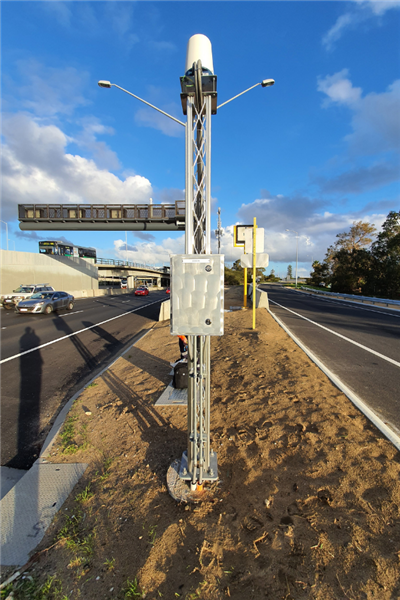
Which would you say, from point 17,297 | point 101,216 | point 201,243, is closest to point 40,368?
point 201,243

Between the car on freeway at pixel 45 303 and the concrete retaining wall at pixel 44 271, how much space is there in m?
14.5

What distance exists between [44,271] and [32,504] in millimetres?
38526

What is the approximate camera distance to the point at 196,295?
8.43 feet

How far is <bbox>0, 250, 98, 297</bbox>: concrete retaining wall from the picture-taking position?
30.5 meters

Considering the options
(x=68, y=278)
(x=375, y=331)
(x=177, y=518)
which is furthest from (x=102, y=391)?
(x=68, y=278)

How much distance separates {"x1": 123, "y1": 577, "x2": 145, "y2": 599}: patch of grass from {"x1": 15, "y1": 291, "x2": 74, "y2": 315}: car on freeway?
704 inches

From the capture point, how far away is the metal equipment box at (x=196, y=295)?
99.3 inches

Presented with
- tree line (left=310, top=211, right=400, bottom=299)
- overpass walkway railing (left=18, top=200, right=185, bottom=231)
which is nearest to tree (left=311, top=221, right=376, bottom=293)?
tree line (left=310, top=211, right=400, bottom=299)

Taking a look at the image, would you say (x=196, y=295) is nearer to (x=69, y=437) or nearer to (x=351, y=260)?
(x=69, y=437)

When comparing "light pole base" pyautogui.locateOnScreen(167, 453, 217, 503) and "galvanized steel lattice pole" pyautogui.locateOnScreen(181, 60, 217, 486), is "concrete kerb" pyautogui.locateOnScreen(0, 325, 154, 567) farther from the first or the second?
"galvanized steel lattice pole" pyautogui.locateOnScreen(181, 60, 217, 486)

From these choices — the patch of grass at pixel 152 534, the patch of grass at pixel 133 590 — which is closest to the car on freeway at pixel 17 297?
the patch of grass at pixel 152 534

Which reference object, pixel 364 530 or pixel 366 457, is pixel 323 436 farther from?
pixel 364 530

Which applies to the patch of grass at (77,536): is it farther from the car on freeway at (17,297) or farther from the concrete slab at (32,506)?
the car on freeway at (17,297)

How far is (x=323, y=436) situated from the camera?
3.39 meters
